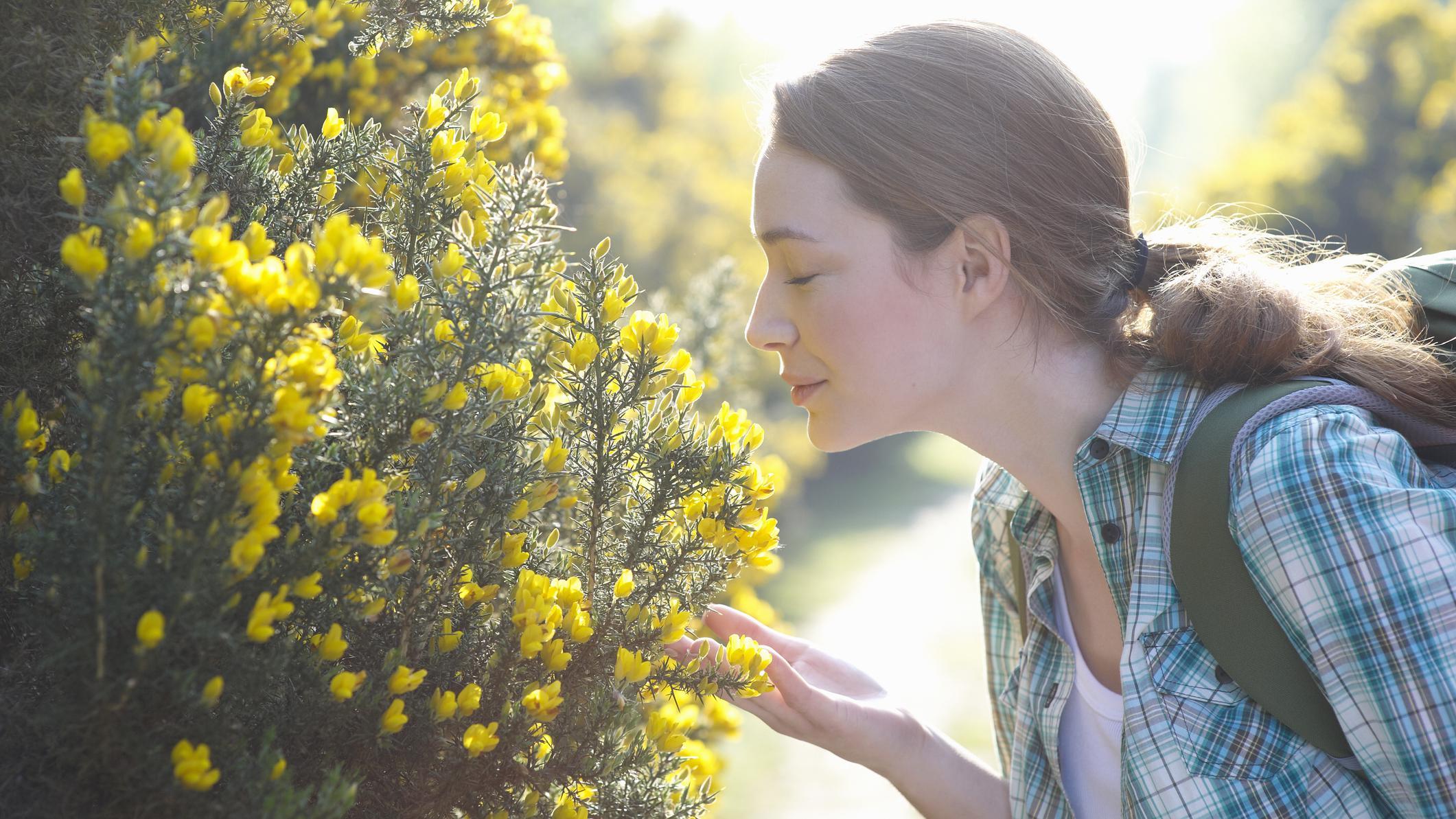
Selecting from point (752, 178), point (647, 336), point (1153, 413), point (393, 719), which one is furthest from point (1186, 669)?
point (752, 178)

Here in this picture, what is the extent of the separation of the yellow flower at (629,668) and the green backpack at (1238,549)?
3.00 feet

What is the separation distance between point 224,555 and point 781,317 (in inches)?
44.2

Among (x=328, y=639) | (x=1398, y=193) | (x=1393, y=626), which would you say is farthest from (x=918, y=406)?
(x=1398, y=193)

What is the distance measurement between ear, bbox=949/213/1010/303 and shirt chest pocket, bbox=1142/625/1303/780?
71 centimetres

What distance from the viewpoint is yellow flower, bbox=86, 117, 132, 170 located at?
957mm

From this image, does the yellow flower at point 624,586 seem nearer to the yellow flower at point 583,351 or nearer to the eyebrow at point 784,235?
the yellow flower at point 583,351

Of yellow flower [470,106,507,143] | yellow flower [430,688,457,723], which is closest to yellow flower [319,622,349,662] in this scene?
yellow flower [430,688,457,723]

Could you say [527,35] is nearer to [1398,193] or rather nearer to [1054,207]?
[1054,207]

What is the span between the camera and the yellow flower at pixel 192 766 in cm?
97

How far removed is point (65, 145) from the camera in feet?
4.47

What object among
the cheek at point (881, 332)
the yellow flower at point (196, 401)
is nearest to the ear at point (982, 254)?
the cheek at point (881, 332)

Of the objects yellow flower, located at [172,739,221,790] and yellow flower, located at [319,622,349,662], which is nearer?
yellow flower, located at [172,739,221,790]

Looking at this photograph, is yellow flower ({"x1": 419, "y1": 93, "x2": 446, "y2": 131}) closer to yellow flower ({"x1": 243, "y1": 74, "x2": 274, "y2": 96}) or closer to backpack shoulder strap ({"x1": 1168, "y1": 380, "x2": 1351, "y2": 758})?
yellow flower ({"x1": 243, "y1": 74, "x2": 274, "y2": 96})

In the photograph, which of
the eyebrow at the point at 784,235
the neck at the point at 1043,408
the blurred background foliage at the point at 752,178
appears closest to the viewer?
the eyebrow at the point at 784,235
